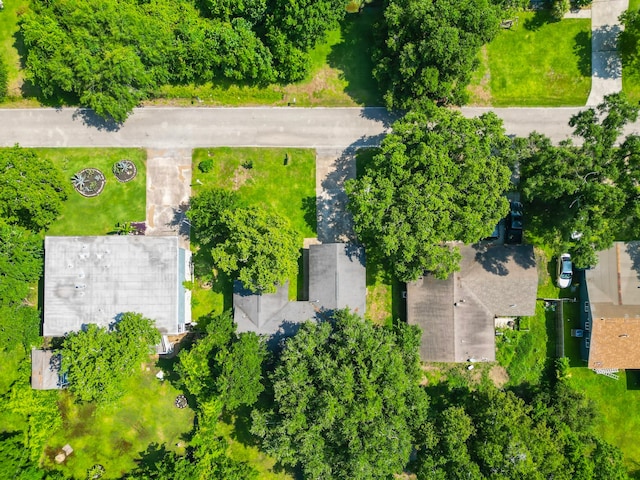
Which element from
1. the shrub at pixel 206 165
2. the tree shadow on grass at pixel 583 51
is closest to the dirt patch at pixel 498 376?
the tree shadow on grass at pixel 583 51

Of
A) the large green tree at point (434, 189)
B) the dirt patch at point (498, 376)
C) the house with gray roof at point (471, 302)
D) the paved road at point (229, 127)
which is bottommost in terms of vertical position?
the dirt patch at point (498, 376)

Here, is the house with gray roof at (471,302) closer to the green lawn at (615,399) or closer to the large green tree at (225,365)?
the green lawn at (615,399)

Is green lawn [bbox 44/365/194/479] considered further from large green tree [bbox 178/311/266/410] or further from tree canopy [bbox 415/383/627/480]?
tree canopy [bbox 415/383/627/480]

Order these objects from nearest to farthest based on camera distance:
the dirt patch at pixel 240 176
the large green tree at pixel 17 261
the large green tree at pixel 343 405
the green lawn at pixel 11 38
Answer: the large green tree at pixel 343 405 < the large green tree at pixel 17 261 < the dirt patch at pixel 240 176 < the green lawn at pixel 11 38

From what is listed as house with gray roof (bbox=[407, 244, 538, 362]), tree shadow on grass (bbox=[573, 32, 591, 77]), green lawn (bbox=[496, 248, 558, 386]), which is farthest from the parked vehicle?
tree shadow on grass (bbox=[573, 32, 591, 77])

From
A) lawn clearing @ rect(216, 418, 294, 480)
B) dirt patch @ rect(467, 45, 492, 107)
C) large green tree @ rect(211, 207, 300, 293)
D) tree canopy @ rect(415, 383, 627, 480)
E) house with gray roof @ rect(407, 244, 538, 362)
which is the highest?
dirt patch @ rect(467, 45, 492, 107)

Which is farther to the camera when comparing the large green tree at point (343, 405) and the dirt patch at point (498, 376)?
the dirt patch at point (498, 376)

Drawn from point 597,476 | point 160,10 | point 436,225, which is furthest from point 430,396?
point 160,10
